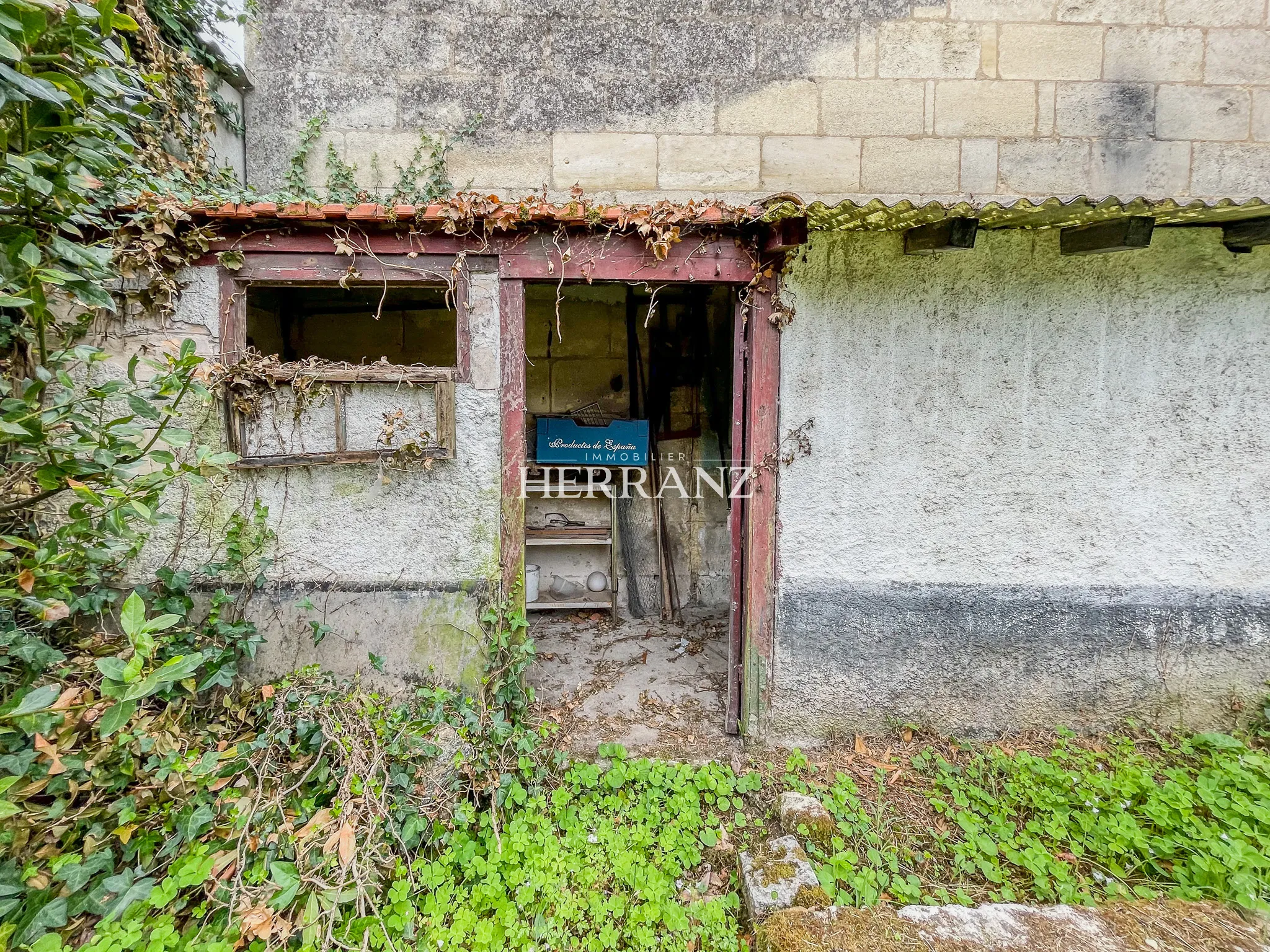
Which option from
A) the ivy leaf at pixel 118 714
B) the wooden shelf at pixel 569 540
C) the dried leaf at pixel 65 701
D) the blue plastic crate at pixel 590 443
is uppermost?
the blue plastic crate at pixel 590 443

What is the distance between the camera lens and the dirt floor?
3.45 meters

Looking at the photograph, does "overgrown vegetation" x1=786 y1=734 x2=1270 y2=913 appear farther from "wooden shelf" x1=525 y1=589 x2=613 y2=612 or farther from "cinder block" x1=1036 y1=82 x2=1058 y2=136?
"cinder block" x1=1036 y1=82 x2=1058 y2=136

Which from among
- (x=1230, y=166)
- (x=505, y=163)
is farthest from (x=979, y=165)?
(x=505, y=163)

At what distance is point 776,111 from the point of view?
3.79m

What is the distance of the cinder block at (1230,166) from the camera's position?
380 cm

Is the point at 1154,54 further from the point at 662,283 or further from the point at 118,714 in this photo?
the point at 118,714

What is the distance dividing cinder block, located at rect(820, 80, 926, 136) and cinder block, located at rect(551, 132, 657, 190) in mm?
1230

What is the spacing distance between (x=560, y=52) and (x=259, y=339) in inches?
128

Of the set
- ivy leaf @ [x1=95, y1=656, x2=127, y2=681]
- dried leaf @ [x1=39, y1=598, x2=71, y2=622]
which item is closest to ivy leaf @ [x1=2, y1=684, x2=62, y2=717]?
ivy leaf @ [x1=95, y1=656, x2=127, y2=681]

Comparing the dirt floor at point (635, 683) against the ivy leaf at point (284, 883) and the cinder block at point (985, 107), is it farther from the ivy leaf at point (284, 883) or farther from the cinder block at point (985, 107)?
the cinder block at point (985, 107)

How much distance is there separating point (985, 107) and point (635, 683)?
4758 mm

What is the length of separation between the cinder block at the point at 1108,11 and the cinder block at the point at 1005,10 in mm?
102

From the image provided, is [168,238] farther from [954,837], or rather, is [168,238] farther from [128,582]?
[954,837]

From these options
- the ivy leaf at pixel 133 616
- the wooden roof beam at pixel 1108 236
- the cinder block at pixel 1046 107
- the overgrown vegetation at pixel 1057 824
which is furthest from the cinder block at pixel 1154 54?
the ivy leaf at pixel 133 616
